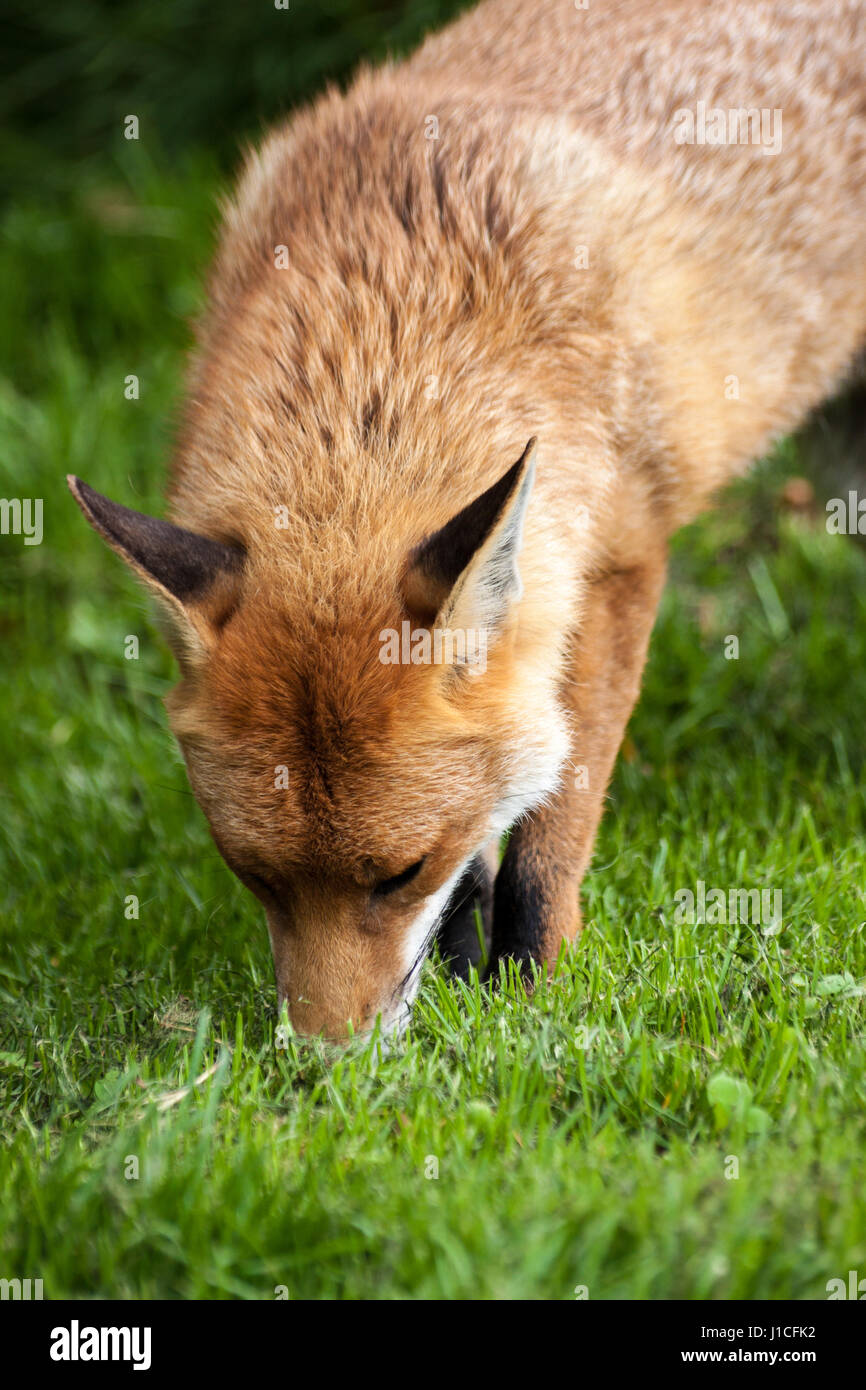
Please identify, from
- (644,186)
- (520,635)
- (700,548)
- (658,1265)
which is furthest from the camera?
(700,548)

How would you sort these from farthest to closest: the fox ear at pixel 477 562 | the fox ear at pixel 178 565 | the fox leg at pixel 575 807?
1. the fox leg at pixel 575 807
2. the fox ear at pixel 178 565
3. the fox ear at pixel 477 562

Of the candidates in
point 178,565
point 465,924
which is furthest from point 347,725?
point 465,924

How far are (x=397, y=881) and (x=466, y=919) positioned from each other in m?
0.85

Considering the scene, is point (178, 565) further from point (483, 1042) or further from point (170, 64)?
point (170, 64)

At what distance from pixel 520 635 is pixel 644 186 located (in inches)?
61.0

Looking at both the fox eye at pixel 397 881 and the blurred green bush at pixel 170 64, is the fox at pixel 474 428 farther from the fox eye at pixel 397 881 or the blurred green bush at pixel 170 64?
the blurred green bush at pixel 170 64

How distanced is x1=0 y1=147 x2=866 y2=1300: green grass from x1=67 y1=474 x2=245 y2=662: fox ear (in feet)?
3.30

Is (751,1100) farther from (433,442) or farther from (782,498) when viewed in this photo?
(782,498)

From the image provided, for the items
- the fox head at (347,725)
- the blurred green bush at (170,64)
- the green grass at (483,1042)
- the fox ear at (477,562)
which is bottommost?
the green grass at (483,1042)

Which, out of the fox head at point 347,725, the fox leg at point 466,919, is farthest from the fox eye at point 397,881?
the fox leg at point 466,919

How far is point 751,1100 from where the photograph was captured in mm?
2895

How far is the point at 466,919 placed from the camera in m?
3.94

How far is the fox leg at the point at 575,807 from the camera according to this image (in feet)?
12.0
